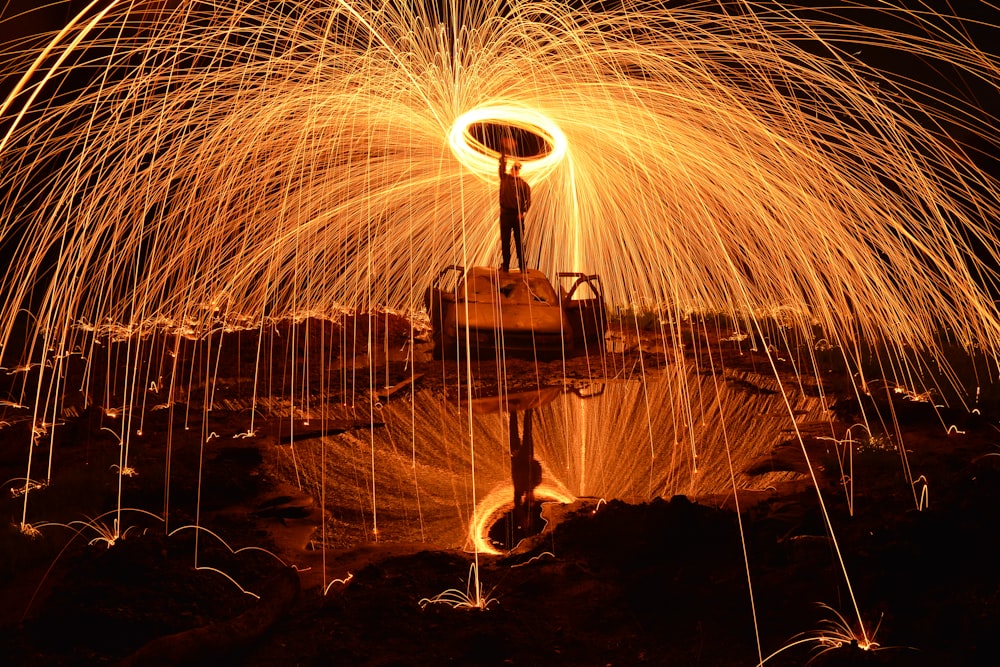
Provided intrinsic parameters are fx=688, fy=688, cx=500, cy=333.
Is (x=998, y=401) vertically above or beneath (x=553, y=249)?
beneath

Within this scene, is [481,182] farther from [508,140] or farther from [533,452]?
[533,452]

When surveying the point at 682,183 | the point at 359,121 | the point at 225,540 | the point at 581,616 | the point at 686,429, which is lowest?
the point at 581,616

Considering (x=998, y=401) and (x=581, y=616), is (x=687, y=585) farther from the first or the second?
(x=998, y=401)

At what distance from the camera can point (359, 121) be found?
7781mm

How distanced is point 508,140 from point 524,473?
5.39 m

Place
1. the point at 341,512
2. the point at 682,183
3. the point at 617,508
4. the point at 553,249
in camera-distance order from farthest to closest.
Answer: the point at 553,249, the point at 682,183, the point at 341,512, the point at 617,508

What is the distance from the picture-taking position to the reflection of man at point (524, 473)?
4532mm

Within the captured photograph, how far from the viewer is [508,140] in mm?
9266

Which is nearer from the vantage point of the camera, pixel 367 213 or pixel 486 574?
pixel 486 574

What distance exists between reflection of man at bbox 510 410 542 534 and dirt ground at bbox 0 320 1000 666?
8.0 inches

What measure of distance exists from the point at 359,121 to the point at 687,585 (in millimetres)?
Answer: 6321

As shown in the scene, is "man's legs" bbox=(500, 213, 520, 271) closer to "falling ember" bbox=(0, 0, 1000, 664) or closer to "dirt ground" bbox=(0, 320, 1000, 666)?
"falling ember" bbox=(0, 0, 1000, 664)

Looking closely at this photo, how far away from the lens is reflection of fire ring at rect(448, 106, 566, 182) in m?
7.91

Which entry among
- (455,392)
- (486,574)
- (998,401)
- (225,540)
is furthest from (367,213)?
(998,401)
